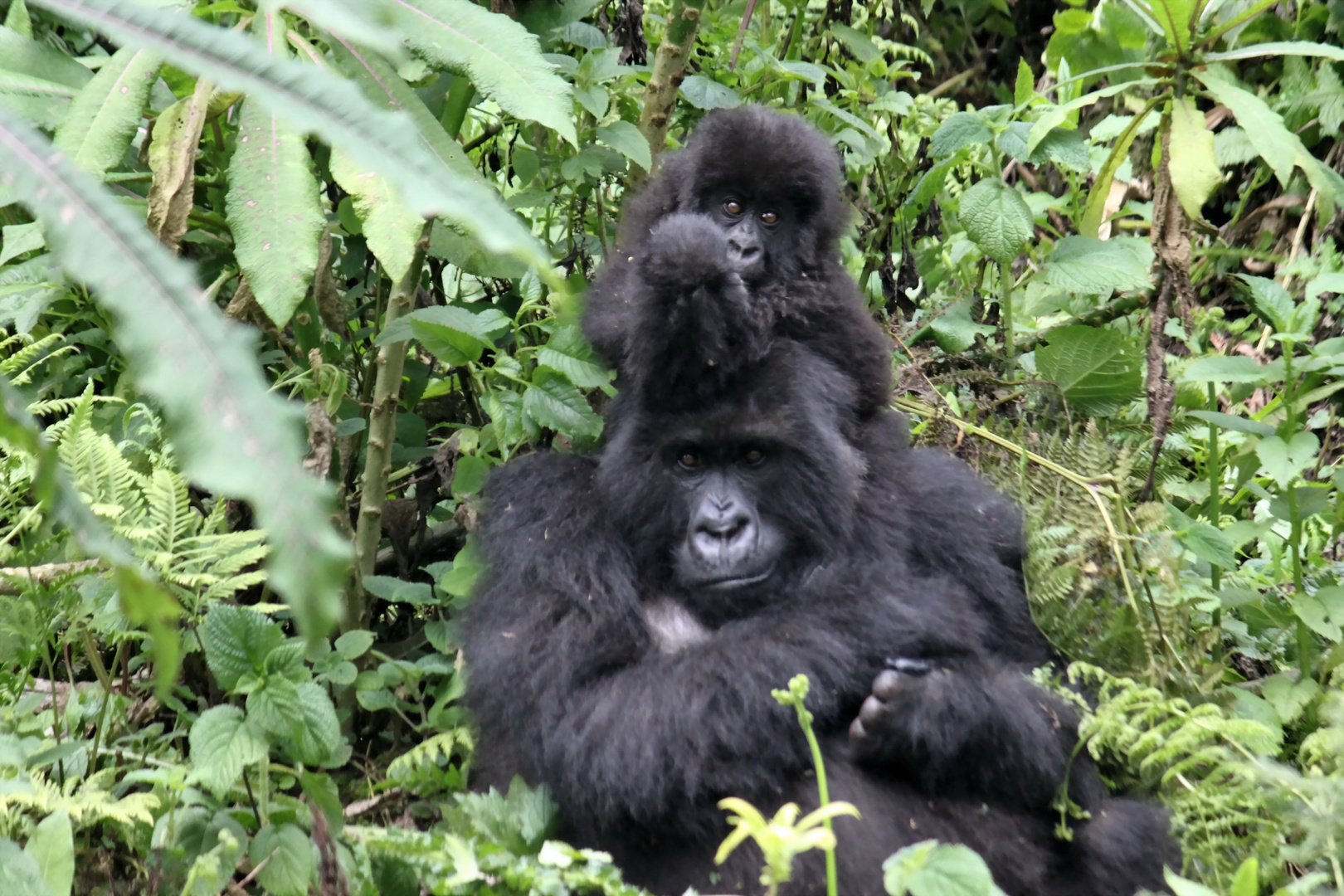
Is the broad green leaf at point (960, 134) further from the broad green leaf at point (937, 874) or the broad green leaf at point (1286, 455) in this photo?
the broad green leaf at point (937, 874)

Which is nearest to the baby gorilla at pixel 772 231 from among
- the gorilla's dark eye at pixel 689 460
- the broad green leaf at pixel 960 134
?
the gorilla's dark eye at pixel 689 460

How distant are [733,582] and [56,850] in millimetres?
1196

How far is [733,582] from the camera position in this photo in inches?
87.6

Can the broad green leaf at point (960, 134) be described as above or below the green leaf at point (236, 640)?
above

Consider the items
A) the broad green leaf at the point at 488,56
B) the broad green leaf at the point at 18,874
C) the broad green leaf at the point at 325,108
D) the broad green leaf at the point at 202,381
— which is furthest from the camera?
the broad green leaf at the point at 488,56

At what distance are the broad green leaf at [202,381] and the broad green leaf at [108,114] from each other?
127cm

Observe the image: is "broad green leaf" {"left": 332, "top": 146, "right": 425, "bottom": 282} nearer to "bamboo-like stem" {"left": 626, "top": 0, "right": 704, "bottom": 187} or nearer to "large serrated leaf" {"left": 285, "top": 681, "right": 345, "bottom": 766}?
"large serrated leaf" {"left": 285, "top": 681, "right": 345, "bottom": 766}

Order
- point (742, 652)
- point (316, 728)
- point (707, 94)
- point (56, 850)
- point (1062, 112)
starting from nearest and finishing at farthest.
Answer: point (56, 850) < point (316, 728) < point (742, 652) < point (1062, 112) < point (707, 94)

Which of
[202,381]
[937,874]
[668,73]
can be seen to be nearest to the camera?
[202,381]

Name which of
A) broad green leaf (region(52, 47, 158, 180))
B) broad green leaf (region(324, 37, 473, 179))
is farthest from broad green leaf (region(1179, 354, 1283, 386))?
broad green leaf (region(52, 47, 158, 180))

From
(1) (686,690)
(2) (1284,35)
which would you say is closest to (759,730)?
(1) (686,690)

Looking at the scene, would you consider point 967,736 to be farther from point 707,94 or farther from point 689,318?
point 707,94

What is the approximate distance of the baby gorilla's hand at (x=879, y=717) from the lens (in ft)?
6.74

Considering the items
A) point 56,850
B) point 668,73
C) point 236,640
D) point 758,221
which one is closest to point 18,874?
point 56,850
